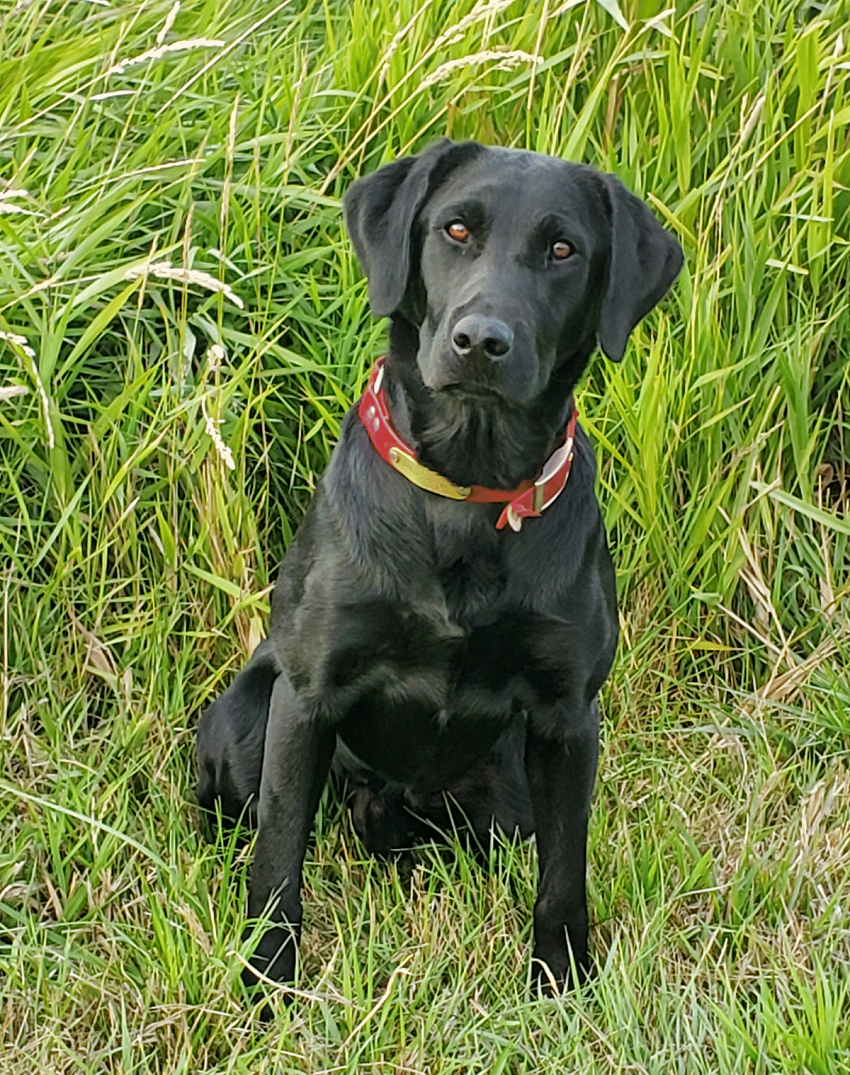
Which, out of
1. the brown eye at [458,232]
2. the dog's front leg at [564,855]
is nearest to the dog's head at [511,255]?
the brown eye at [458,232]

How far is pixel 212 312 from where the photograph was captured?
3291mm

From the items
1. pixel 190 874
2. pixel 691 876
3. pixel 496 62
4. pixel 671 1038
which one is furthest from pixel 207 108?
pixel 671 1038

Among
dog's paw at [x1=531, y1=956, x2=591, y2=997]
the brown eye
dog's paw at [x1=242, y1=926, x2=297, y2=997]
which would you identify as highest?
the brown eye

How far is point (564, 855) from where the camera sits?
8.48 ft

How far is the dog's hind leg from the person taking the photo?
283cm

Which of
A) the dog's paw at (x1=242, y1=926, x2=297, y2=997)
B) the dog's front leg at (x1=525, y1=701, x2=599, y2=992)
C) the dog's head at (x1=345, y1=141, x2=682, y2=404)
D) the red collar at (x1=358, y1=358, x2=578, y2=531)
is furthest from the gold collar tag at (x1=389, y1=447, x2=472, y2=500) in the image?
the dog's paw at (x1=242, y1=926, x2=297, y2=997)

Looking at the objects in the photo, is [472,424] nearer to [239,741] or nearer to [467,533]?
[467,533]

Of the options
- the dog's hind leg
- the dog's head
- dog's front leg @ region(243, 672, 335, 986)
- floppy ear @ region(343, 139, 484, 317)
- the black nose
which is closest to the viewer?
the black nose

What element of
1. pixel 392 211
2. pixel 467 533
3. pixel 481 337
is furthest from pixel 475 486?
pixel 392 211

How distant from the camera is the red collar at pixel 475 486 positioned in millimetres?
2492

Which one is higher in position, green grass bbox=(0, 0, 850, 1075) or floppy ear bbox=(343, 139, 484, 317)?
floppy ear bbox=(343, 139, 484, 317)

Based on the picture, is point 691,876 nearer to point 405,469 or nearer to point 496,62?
point 405,469

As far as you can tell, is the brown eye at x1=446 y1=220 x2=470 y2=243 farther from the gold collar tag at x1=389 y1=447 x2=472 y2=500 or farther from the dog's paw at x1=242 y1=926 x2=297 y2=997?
the dog's paw at x1=242 y1=926 x2=297 y2=997

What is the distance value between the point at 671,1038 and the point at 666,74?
2.20 m
